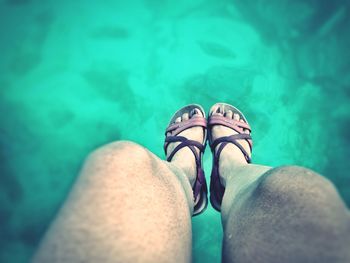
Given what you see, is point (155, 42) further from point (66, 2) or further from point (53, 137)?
point (53, 137)

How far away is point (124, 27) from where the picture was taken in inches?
110

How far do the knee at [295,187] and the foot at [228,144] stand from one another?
2.94 feet

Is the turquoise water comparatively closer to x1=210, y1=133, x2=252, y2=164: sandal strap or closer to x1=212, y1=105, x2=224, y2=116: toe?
x1=212, y1=105, x2=224, y2=116: toe

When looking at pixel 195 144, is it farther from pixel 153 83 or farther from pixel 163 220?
pixel 163 220

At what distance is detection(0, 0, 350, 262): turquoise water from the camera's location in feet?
8.13

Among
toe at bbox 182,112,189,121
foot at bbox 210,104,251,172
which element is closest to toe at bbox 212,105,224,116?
foot at bbox 210,104,251,172

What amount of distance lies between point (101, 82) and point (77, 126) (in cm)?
47

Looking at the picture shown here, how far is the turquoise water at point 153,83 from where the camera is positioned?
248 centimetres

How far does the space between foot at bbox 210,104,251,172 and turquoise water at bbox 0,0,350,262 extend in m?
0.22

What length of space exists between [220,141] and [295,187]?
1.35 meters

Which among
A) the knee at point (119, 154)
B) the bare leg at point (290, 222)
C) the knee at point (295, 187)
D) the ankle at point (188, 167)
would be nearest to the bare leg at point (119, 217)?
the knee at point (119, 154)

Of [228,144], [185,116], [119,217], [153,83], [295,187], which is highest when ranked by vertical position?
[153,83]

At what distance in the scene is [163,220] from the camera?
3.40 ft

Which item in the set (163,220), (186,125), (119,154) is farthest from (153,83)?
(163,220)
